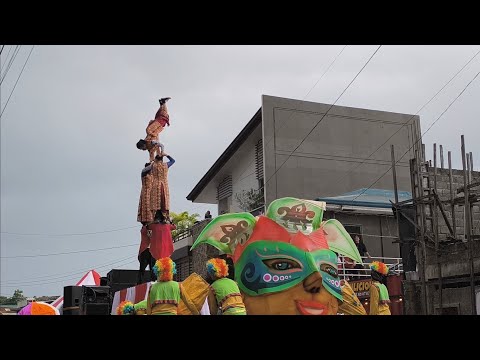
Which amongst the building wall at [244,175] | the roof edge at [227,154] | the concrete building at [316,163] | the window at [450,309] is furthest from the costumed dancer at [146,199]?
the building wall at [244,175]

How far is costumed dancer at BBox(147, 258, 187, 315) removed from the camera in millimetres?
6398

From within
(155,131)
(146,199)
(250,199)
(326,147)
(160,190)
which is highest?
(326,147)

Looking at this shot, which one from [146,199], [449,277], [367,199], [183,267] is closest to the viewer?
[146,199]

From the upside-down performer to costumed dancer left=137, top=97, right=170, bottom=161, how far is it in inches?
140

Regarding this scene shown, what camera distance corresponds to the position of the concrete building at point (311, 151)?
1739 centimetres

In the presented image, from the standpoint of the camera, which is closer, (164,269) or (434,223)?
(164,269)

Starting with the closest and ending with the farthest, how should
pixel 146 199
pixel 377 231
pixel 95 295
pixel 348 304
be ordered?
pixel 348 304 → pixel 146 199 → pixel 95 295 → pixel 377 231

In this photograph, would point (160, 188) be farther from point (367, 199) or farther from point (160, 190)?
point (367, 199)

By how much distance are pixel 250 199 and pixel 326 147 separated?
281cm

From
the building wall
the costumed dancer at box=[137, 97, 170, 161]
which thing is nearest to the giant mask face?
the costumed dancer at box=[137, 97, 170, 161]

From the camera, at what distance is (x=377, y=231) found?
1625cm

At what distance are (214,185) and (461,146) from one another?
11828 millimetres

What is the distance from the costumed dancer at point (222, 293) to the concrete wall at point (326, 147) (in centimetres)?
1030

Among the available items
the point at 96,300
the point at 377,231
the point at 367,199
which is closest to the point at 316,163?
the point at 367,199
